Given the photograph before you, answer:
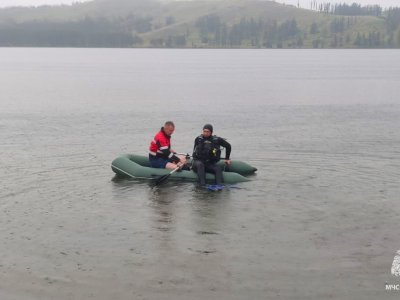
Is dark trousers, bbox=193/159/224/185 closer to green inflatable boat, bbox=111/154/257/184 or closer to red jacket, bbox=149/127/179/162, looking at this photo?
green inflatable boat, bbox=111/154/257/184

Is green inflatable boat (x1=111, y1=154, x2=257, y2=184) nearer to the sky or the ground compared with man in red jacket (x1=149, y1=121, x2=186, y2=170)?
nearer to the ground

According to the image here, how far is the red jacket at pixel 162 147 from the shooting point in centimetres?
1666

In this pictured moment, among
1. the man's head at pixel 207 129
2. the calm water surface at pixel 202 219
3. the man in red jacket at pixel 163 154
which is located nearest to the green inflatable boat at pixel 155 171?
the man in red jacket at pixel 163 154

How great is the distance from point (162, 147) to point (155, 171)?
2.48 feet

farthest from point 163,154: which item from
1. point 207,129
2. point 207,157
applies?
point 207,129

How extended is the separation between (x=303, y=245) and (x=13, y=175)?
10.0 m

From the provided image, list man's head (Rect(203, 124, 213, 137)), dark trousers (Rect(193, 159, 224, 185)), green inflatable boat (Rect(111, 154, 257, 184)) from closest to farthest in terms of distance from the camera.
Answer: man's head (Rect(203, 124, 213, 137))
dark trousers (Rect(193, 159, 224, 185))
green inflatable boat (Rect(111, 154, 257, 184))

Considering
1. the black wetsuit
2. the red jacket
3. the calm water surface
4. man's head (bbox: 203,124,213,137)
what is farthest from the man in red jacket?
man's head (bbox: 203,124,213,137)

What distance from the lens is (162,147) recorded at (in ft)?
55.1

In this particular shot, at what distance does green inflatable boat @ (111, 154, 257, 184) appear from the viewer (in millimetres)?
16609

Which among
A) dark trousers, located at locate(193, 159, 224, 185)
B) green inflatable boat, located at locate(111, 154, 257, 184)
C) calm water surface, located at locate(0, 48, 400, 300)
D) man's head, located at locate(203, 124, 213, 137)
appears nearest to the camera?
calm water surface, located at locate(0, 48, 400, 300)

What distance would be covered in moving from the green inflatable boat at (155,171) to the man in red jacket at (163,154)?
0.22 metres

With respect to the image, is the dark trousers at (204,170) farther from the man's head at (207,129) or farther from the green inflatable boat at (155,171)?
the man's head at (207,129)

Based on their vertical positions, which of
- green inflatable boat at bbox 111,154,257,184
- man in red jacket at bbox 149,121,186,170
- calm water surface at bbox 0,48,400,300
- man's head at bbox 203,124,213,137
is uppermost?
man's head at bbox 203,124,213,137
